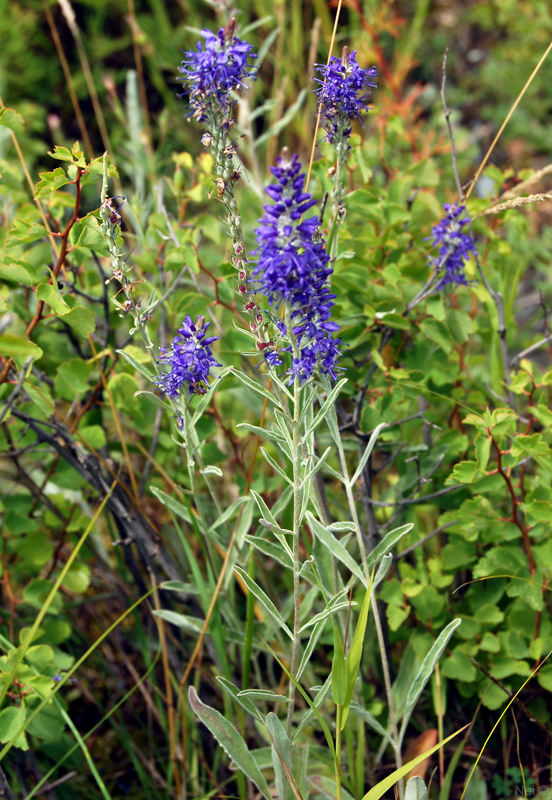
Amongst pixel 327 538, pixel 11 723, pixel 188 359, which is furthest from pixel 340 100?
pixel 11 723

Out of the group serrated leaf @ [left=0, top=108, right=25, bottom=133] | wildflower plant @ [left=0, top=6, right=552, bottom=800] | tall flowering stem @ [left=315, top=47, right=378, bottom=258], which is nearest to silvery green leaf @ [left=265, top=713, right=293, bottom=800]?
wildflower plant @ [left=0, top=6, right=552, bottom=800]

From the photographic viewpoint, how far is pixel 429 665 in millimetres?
1247

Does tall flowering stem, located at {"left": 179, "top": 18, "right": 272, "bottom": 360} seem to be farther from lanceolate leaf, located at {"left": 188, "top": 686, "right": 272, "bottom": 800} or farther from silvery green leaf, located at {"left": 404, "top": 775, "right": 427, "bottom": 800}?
silvery green leaf, located at {"left": 404, "top": 775, "right": 427, "bottom": 800}

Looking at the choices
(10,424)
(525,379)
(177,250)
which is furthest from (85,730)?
(525,379)

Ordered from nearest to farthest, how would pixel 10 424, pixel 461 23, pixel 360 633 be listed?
pixel 360 633 → pixel 10 424 → pixel 461 23

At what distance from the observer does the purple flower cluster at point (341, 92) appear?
1153 millimetres

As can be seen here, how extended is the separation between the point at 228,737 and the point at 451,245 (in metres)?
1.07

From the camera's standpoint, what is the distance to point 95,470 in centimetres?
153

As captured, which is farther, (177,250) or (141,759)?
(141,759)

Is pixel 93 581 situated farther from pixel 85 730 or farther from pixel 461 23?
pixel 461 23

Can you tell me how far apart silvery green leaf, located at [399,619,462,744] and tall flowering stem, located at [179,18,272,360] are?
24.7 inches

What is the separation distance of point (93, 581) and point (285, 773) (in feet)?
3.08

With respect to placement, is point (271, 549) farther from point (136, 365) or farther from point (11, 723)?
point (11, 723)

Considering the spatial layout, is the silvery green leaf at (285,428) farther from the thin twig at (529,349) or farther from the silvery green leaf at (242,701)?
the thin twig at (529,349)
